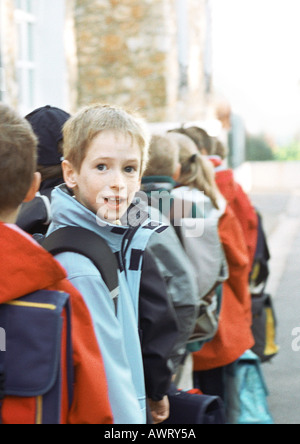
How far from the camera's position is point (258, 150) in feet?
74.2

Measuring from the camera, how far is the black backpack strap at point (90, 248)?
194 cm

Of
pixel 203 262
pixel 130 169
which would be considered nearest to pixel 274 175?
pixel 203 262

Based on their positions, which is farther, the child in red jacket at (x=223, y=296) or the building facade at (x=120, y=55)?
the building facade at (x=120, y=55)

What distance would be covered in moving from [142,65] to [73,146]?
8285 millimetres

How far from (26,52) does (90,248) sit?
18.6 ft

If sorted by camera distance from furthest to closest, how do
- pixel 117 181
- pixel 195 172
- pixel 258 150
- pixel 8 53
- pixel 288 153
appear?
pixel 258 150
pixel 288 153
pixel 8 53
pixel 195 172
pixel 117 181

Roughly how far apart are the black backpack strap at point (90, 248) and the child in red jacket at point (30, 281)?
195 mm

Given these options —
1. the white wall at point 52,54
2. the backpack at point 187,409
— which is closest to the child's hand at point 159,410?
the backpack at point 187,409

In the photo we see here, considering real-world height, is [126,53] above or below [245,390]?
above

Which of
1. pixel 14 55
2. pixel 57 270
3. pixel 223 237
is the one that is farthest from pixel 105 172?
pixel 14 55

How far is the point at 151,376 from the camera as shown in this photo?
231 cm

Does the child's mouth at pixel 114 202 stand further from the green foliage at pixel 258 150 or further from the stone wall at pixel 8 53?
the green foliage at pixel 258 150

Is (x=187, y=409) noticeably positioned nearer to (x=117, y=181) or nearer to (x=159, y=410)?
(x=159, y=410)

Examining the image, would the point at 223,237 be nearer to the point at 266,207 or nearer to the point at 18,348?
the point at 18,348
